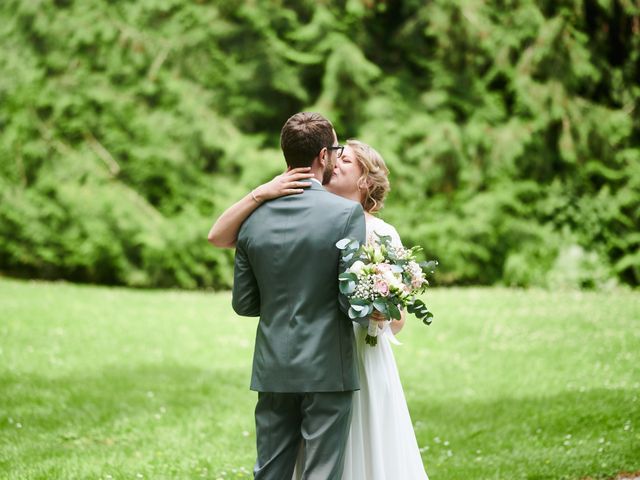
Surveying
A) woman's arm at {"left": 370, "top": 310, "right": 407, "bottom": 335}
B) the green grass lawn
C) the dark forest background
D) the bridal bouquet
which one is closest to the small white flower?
the bridal bouquet

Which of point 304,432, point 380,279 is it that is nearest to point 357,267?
point 380,279

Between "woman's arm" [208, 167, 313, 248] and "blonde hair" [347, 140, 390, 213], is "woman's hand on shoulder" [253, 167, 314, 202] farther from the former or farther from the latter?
"blonde hair" [347, 140, 390, 213]

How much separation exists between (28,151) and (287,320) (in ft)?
46.9

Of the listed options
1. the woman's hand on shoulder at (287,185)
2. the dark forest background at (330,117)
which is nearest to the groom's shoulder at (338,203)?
the woman's hand on shoulder at (287,185)

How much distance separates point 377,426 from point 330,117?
1215 cm

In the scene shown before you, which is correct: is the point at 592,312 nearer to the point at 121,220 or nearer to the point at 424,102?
the point at 424,102

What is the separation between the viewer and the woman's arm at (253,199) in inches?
124

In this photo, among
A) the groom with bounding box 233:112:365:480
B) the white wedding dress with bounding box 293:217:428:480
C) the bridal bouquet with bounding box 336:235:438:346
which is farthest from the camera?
the white wedding dress with bounding box 293:217:428:480

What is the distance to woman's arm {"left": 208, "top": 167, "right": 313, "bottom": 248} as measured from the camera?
3141mm

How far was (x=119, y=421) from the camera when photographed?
6.44 metres

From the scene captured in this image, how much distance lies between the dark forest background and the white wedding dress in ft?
37.9

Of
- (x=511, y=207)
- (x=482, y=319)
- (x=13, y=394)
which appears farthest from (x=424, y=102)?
(x=13, y=394)

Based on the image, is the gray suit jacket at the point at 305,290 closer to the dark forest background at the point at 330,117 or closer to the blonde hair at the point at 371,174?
the blonde hair at the point at 371,174

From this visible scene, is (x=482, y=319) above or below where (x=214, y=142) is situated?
below
